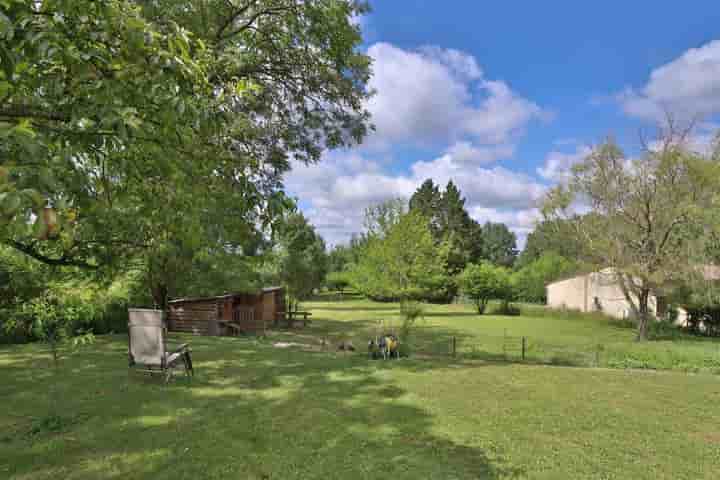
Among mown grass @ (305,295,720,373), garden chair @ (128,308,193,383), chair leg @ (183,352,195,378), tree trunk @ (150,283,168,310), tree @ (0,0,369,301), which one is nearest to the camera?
tree @ (0,0,369,301)

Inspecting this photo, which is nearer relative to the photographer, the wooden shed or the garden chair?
the garden chair

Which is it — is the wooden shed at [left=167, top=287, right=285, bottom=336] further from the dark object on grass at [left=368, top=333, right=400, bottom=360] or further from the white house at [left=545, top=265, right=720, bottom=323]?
the white house at [left=545, top=265, right=720, bottom=323]

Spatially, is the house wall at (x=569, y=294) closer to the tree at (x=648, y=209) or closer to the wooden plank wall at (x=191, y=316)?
the tree at (x=648, y=209)

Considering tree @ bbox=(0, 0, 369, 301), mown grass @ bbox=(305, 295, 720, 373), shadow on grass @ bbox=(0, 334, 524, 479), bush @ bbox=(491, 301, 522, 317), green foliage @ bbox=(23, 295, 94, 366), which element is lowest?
bush @ bbox=(491, 301, 522, 317)

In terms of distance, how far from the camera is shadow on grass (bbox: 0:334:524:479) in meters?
4.04

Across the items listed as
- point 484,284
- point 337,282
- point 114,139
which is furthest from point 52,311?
point 337,282

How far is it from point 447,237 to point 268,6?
4326 centimetres

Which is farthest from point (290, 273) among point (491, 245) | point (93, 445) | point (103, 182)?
point (491, 245)

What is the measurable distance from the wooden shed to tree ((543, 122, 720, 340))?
17745 mm

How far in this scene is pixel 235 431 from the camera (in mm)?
5004

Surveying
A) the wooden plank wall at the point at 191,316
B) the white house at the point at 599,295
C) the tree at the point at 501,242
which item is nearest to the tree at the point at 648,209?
the white house at the point at 599,295

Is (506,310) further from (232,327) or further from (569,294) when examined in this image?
(232,327)

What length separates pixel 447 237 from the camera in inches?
1940

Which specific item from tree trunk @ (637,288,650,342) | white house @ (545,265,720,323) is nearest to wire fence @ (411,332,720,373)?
tree trunk @ (637,288,650,342)
